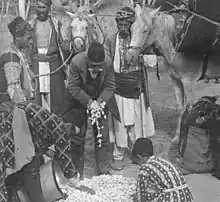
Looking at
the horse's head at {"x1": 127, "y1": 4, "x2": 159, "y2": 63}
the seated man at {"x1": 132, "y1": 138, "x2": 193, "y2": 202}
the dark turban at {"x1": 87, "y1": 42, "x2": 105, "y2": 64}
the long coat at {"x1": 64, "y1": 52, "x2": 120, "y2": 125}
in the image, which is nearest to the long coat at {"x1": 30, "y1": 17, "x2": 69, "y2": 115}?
the long coat at {"x1": 64, "y1": 52, "x2": 120, "y2": 125}

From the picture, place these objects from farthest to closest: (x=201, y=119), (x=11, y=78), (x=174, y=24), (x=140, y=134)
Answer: (x=174, y=24) → (x=140, y=134) → (x=201, y=119) → (x=11, y=78)

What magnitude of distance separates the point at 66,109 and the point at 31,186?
1.19 meters

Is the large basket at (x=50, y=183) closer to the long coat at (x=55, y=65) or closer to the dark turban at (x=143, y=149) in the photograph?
the dark turban at (x=143, y=149)

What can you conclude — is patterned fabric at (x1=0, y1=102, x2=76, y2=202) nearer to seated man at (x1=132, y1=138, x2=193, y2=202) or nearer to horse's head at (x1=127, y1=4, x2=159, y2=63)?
seated man at (x1=132, y1=138, x2=193, y2=202)

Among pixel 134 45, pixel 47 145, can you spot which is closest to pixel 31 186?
pixel 47 145

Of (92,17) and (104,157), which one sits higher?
(92,17)

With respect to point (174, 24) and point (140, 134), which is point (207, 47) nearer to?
point (174, 24)

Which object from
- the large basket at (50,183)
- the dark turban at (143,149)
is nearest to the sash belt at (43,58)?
the large basket at (50,183)

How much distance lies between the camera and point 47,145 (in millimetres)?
4004

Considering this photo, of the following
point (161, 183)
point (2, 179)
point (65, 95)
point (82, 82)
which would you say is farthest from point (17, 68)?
point (161, 183)

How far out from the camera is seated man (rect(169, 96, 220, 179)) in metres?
5.19

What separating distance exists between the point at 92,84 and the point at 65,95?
0.39 m

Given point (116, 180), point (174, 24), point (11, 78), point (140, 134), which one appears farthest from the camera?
point (174, 24)

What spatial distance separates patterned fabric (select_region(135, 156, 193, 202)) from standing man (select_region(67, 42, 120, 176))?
119 centimetres
